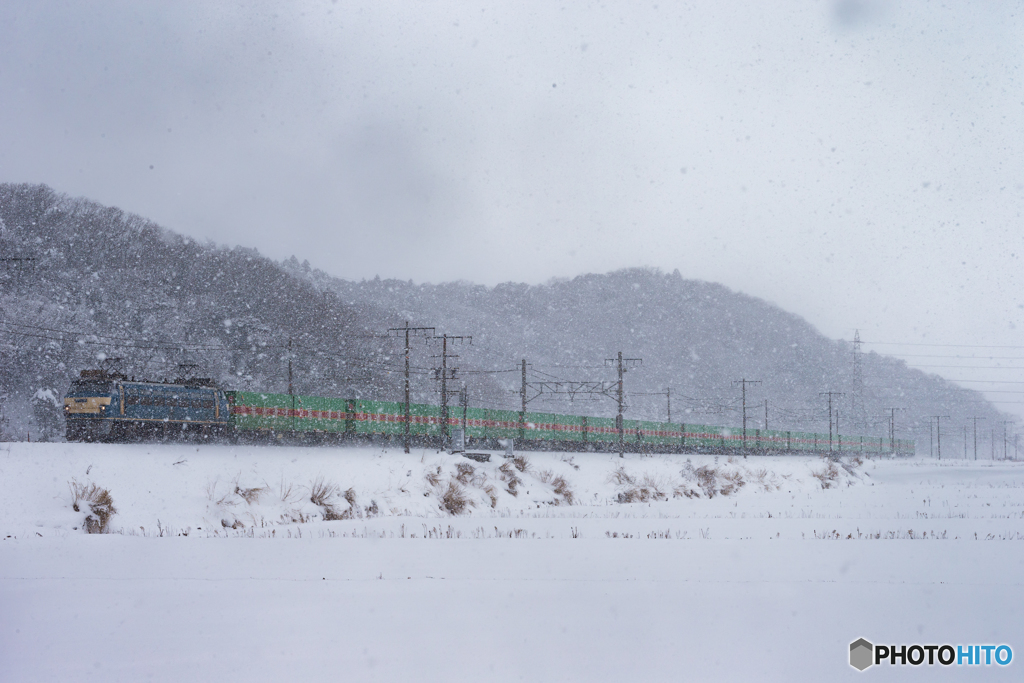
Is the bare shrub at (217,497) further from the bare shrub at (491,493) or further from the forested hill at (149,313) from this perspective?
the forested hill at (149,313)

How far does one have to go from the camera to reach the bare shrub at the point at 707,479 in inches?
1389

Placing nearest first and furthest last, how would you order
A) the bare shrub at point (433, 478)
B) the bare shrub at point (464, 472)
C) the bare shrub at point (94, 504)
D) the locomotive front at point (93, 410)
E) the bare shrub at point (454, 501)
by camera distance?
the bare shrub at point (94, 504) → the bare shrub at point (454, 501) → the locomotive front at point (93, 410) → the bare shrub at point (433, 478) → the bare shrub at point (464, 472)

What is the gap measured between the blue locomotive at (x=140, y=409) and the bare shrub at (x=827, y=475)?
102ft

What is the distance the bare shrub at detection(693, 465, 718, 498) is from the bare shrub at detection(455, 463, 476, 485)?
11056 mm

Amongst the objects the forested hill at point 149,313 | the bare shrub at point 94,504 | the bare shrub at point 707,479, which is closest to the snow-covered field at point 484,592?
the bare shrub at point 94,504

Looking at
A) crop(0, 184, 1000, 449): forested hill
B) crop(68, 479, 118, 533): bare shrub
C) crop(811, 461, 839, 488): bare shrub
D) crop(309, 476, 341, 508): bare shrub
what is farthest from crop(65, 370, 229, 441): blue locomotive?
crop(811, 461, 839, 488): bare shrub

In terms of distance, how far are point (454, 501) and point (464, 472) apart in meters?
5.95

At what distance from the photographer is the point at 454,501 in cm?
2522

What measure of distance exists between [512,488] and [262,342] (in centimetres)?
7257

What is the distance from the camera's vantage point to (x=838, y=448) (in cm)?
8306

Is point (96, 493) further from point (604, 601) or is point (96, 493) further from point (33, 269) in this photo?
point (33, 269)

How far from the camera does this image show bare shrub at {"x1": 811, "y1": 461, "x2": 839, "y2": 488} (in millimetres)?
41688

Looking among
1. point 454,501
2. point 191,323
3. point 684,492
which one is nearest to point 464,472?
point 454,501

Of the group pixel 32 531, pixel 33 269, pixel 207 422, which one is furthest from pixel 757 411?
pixel 32 531
